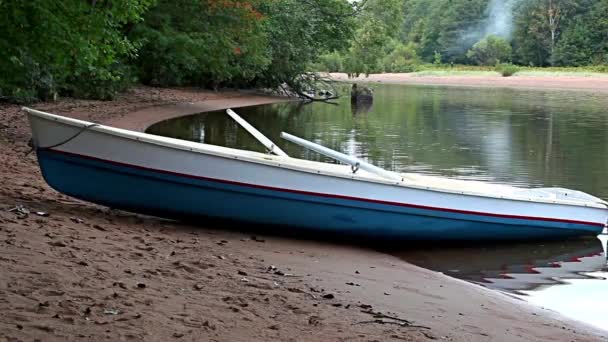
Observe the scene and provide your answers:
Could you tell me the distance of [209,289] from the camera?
5543 millimetres

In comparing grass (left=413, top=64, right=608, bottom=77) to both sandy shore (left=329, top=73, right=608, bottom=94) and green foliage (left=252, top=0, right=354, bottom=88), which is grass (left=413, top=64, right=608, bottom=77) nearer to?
sandy shore (left=329, top=73, right=608, bottom=94)

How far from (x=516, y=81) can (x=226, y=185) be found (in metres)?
71.0

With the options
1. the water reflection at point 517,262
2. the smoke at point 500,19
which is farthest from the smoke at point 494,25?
the water reflection at point 517,262

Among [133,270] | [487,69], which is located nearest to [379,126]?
[133,270]

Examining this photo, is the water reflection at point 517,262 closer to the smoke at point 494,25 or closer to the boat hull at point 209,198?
the boat hull at point 209,198

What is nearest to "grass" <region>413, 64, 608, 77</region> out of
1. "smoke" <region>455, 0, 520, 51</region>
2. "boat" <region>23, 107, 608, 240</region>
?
"smoke" <region>455, 0, 520, 51</region>

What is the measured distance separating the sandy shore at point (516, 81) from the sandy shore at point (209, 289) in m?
55.8

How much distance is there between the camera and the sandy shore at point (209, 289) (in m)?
4.49

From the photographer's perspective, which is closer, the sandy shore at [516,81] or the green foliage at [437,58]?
the sandy shore at [516,81]

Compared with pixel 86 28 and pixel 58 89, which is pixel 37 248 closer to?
pixel 86 28

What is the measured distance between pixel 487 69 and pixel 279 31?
2245 inches

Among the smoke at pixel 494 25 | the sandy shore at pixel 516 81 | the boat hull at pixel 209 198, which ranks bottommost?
the sandy shore at pixel 516 81

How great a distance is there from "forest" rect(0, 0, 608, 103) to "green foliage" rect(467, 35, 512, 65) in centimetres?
12

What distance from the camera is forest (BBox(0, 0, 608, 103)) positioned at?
11430mm
